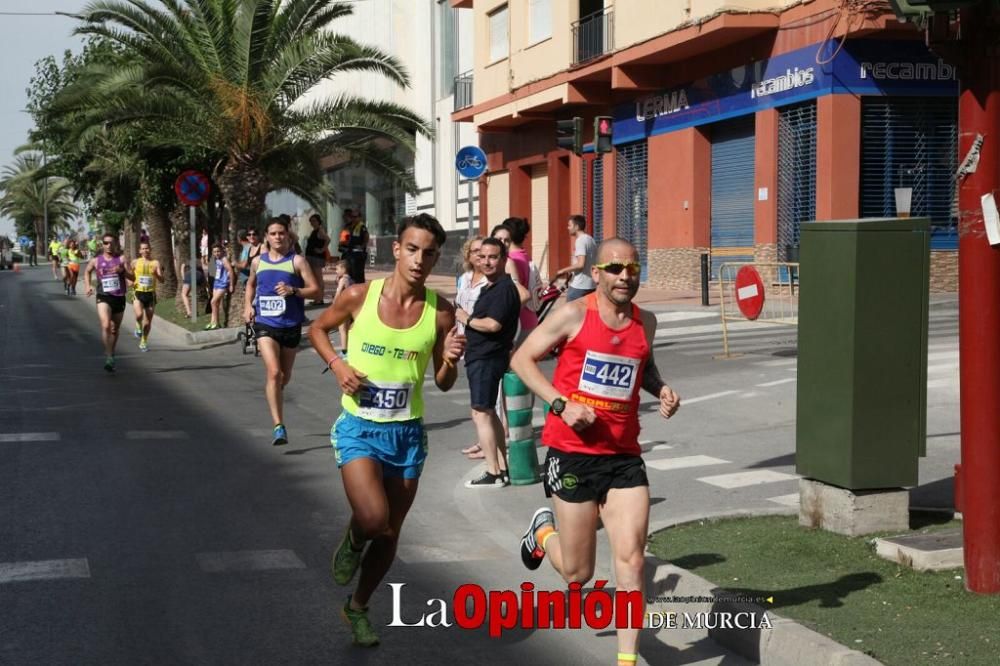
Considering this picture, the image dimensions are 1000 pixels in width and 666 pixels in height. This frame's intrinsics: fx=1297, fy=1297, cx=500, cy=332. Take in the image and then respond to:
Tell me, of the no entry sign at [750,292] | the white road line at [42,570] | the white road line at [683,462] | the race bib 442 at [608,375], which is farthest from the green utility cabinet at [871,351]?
the no entry sign at [750,292]

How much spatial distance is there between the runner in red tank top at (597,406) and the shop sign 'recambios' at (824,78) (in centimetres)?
1758

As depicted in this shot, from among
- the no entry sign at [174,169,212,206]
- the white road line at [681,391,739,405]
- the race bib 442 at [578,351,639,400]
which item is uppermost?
the no entry sign at [174,169,212,206]

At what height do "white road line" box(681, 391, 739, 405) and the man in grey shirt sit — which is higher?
the man in grey shirt

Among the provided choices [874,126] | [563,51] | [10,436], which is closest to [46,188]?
[563,51]

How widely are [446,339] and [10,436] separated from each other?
735 centimetres

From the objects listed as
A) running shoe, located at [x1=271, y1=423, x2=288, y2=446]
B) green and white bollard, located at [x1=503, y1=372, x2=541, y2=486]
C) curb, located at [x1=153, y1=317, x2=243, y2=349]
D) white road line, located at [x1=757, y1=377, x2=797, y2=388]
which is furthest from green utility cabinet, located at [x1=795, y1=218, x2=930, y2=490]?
curb, located at [x1=153, y1=317, x2=243, y2=349]

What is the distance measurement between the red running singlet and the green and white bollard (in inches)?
162

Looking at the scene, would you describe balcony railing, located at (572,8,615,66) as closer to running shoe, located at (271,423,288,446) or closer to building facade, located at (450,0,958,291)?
building facade, located at (450,0,958,291)

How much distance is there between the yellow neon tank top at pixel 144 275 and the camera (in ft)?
64.8

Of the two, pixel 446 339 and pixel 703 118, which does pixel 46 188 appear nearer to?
pixel 703 118

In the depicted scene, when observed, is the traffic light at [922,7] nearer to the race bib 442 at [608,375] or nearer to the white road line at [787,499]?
the race bib 442 at [608,375]

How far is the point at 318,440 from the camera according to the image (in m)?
11.9

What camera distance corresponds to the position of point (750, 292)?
15680mm

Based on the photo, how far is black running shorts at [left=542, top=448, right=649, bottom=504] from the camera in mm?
5234
